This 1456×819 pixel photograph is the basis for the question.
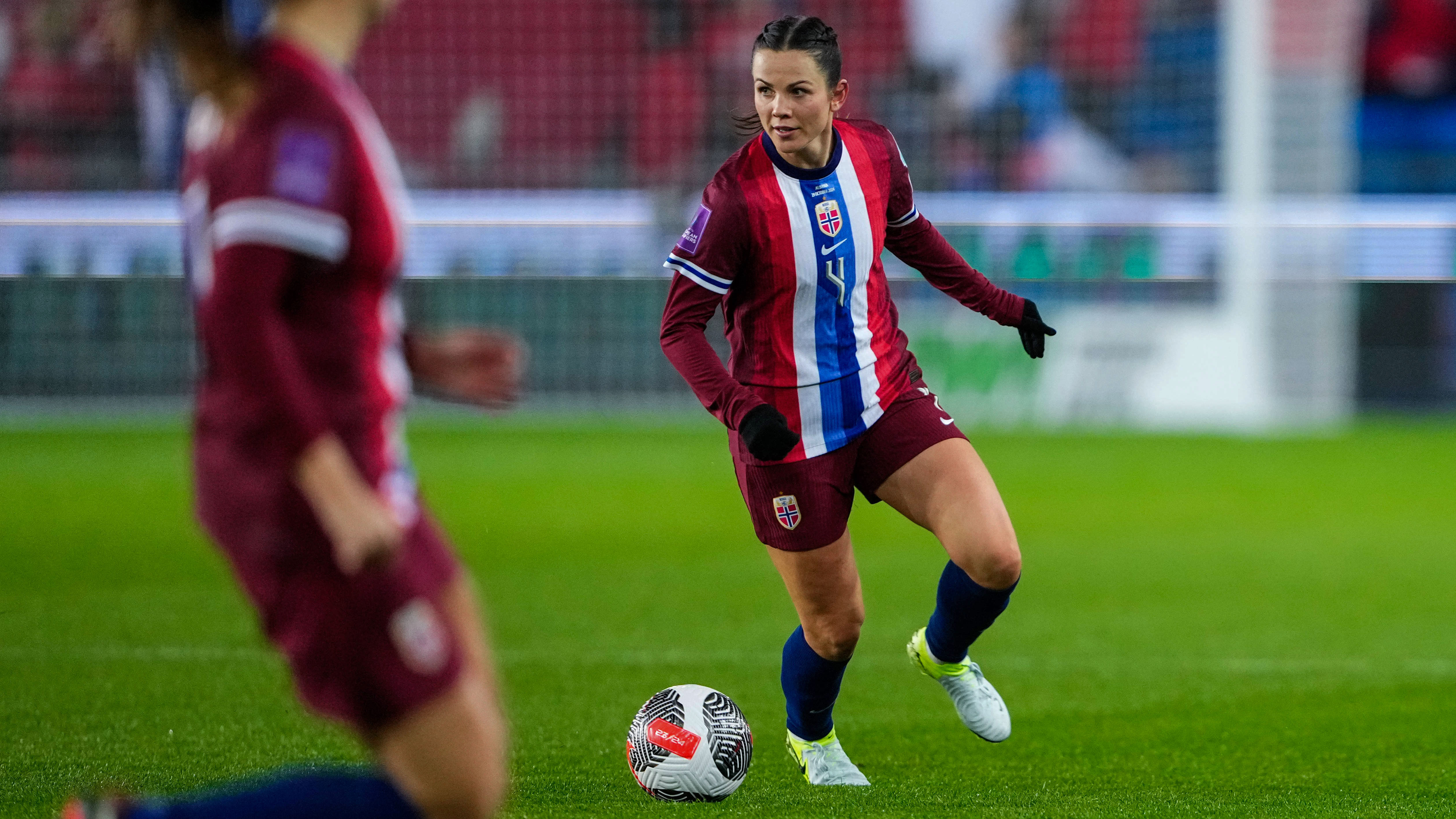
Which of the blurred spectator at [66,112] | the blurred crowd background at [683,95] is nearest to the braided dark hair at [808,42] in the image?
the blurred crowd background at [683,95]

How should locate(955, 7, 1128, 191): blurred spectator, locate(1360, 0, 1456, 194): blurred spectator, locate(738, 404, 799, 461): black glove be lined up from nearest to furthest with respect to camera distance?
locate(738, 404, 799, 461): black glove < locate(955, 7, 1128, 191): blurred spectator < locate(1360, 0, 1456, 194): blurred spectator

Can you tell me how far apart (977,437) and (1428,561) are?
600 centimetres

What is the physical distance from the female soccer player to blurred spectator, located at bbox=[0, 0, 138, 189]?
44.3ft

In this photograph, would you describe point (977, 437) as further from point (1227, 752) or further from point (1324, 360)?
point (1227, 752)

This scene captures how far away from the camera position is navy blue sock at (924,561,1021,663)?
4.97 meters

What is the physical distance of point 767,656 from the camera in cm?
731

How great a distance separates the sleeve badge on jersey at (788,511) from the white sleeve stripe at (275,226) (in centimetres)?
252

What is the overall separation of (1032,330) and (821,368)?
0.78 metres

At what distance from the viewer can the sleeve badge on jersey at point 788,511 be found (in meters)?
4.89

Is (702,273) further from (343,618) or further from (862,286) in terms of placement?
(343,618)

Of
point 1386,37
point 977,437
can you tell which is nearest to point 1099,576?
point 977,437

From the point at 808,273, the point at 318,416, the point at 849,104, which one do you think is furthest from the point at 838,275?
the point at 849,104

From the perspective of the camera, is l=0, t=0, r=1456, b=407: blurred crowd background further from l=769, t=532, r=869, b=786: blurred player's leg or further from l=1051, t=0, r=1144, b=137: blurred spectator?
l=769, t=532, r=869, b=786: blurred player's leg

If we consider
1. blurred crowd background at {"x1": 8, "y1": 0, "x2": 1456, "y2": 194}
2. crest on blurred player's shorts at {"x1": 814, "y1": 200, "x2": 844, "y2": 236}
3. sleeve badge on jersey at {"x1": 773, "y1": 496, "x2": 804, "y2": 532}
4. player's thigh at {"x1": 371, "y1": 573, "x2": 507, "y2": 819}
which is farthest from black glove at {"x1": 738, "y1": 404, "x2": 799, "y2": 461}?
blurred crowd background at {"x1": 8, "y1": 0, "x2": 1456, "y2": 194}
